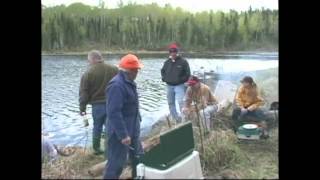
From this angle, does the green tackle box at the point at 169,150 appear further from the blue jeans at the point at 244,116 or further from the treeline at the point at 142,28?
the treeline at the point at 142,28

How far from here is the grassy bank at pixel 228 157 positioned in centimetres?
263

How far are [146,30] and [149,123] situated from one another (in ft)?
1.92

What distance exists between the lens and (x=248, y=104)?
2.76 meters

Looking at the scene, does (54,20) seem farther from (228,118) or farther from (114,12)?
(228,118)

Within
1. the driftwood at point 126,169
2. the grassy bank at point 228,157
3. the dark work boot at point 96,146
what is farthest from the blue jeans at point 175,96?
the dark work boot at point 96,146

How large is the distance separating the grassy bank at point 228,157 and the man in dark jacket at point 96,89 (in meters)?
0.15

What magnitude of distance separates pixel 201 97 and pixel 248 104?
0.96ft

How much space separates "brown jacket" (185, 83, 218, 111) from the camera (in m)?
2.77

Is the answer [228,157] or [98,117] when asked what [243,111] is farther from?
[98,117]

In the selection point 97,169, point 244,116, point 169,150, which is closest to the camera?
point 169,150

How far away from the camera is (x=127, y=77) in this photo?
2.54 m

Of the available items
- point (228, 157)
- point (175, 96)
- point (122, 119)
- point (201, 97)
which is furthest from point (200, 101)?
point (122, 119)

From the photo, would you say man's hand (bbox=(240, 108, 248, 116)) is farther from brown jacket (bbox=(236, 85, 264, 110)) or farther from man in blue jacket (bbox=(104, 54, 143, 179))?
man in blue jacket (bbox=(104, 54, 143, 179))
